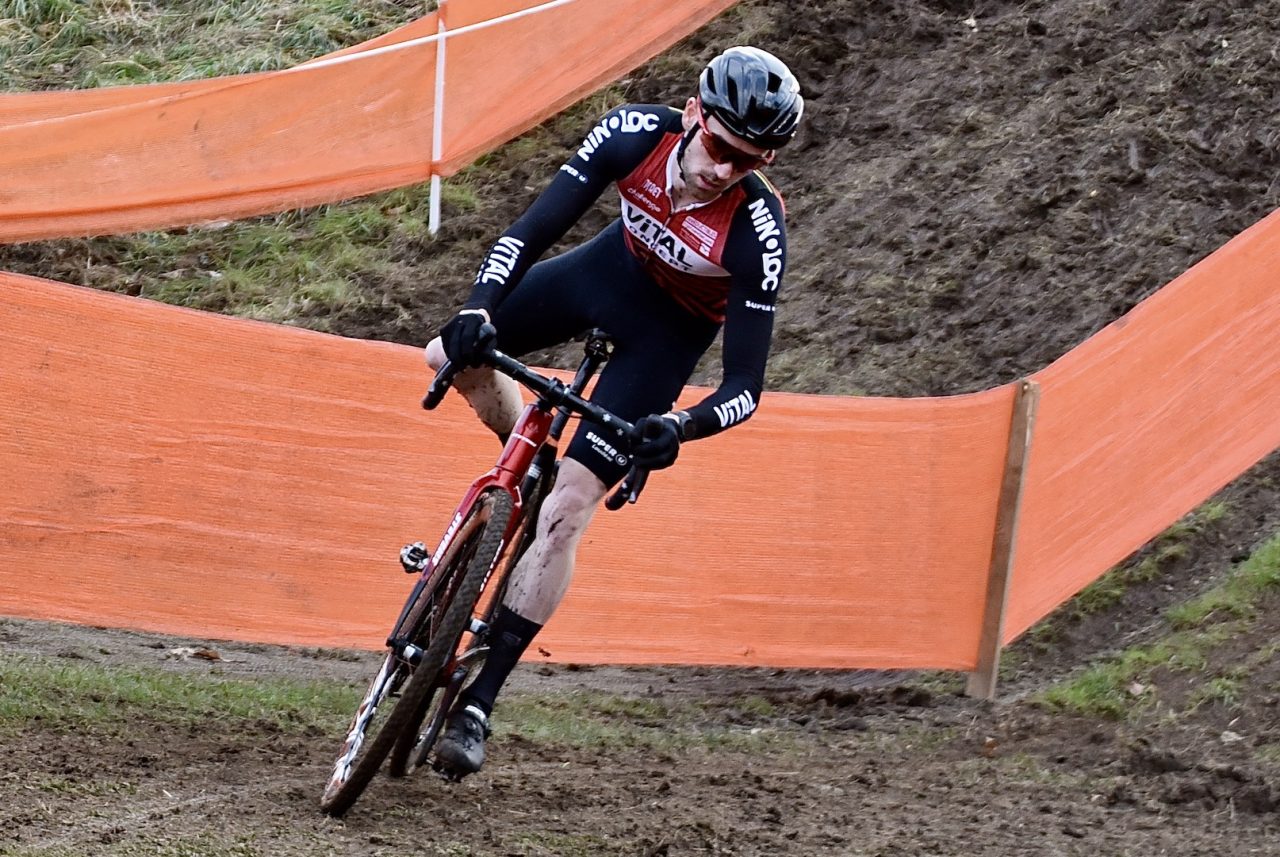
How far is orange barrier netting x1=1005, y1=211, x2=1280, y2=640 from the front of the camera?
22.2 feet

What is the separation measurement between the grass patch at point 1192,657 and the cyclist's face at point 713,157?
3079 mm

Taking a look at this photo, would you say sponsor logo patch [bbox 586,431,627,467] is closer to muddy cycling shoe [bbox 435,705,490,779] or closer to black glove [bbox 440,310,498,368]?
black glove [bbox 440,310,498,368]

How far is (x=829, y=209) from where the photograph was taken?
10.6m

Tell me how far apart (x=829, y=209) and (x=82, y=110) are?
199 inches

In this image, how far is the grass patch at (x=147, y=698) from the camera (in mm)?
5207

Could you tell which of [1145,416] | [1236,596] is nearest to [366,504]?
[1145,416]

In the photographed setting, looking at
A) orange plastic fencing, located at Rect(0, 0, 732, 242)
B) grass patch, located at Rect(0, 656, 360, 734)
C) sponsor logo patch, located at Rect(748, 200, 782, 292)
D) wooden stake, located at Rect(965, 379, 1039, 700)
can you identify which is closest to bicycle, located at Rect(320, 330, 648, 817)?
sponsor logo patch, located at Rect(748, 200, 782, 292)

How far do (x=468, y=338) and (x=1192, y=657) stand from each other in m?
3.83

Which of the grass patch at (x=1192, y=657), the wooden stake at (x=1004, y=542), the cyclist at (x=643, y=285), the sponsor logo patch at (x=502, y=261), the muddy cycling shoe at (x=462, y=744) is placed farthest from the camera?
the wooden stake at (x=1004, y=542)

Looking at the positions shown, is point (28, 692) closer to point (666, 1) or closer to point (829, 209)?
point (829, 209)

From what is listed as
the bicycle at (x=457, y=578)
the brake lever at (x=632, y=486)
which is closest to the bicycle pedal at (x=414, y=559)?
the bicycle at (x=457, y=578)

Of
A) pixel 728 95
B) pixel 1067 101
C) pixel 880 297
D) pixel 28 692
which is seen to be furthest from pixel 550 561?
pixel 1067 101

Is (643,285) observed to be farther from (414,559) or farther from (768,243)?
(414,559)

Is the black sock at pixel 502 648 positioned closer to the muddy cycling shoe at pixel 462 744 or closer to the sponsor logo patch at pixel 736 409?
the muddy cycling shoe at pixel 462 744
